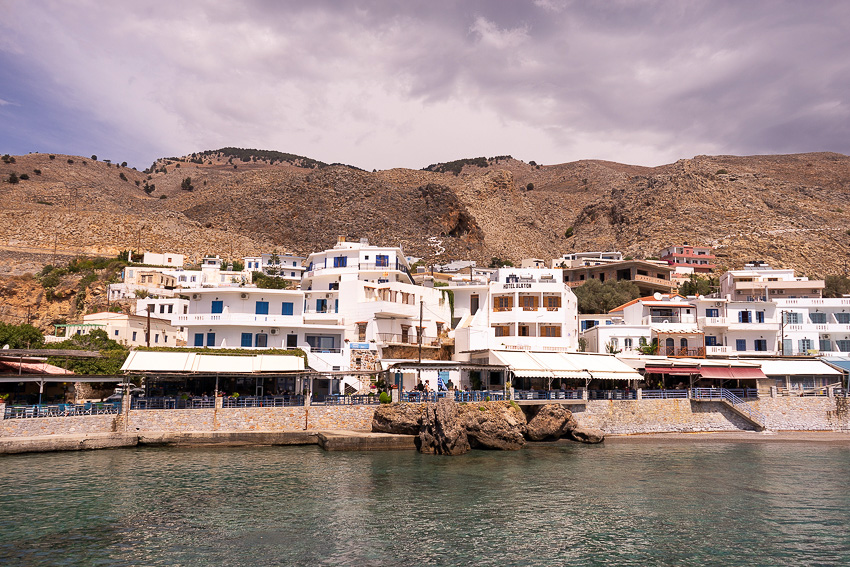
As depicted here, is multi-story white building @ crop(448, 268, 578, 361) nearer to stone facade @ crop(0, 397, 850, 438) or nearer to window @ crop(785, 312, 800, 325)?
stone facade @ crop(0, 397, 850, 438)

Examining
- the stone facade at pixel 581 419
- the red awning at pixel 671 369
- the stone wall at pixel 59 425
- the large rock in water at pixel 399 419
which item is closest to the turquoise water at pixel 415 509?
the stone wall at pixel 59 425

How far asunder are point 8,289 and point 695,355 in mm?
Result: 78414

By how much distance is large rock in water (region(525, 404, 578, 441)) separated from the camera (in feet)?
127

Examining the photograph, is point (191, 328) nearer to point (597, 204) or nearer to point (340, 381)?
point (340, 381)

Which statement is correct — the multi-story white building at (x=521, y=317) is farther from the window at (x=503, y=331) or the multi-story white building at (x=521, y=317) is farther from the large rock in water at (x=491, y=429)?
the large rock in water at (x=491, y=429)

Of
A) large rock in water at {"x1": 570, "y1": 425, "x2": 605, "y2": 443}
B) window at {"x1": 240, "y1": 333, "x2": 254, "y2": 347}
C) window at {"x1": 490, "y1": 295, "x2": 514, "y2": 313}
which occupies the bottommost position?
large rock in water at {"x1": 570, "y1": 425, "x2": 605, "y2": 443}

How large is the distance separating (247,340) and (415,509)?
26.7m

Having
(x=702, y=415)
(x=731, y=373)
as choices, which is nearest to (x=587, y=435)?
(x=702, y=415)

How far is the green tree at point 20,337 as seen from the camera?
4788 cm

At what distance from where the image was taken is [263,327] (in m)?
46.3

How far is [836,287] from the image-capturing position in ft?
255

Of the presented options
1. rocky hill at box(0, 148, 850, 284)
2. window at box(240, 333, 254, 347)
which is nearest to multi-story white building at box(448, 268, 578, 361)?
window at box(240, 333, 254, 347)

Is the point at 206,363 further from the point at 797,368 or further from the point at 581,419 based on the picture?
the point at 797,368

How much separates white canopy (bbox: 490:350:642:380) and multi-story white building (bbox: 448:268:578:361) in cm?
479
